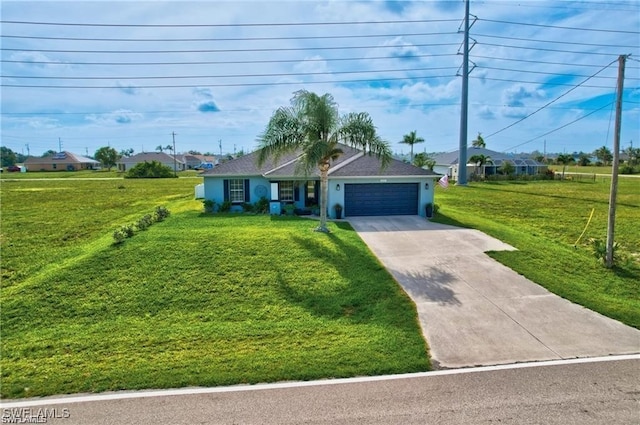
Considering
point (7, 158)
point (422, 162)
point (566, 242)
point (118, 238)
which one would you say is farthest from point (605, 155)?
point (7, 158)

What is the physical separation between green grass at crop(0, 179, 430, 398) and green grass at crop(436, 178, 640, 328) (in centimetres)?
510

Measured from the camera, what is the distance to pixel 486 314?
9438mm

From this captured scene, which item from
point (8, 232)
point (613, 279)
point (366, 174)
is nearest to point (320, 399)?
point (613, 279)

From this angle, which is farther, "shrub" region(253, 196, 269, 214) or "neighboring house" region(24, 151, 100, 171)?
"neighboring house" region(24, 151, 100, 171)

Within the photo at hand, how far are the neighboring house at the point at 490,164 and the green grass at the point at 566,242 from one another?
25.2 meters

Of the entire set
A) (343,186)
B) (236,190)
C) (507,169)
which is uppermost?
(507,169)

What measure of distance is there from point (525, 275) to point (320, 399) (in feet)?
28.7

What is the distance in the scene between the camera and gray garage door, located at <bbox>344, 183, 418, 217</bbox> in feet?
67.8

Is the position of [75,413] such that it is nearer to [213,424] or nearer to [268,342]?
[213,424]

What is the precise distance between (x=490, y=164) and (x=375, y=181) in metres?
42.0

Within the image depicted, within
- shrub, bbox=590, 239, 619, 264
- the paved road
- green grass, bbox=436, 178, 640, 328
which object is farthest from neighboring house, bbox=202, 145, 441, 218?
the paved road

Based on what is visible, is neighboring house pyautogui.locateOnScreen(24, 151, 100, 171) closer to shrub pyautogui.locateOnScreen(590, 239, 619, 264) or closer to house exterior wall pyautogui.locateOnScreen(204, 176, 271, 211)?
house exterior wall pyautogui.locateOnScreen(204, 176, 271, 211)

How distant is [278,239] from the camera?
49.1ft

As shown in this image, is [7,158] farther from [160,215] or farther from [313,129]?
[313,129]
